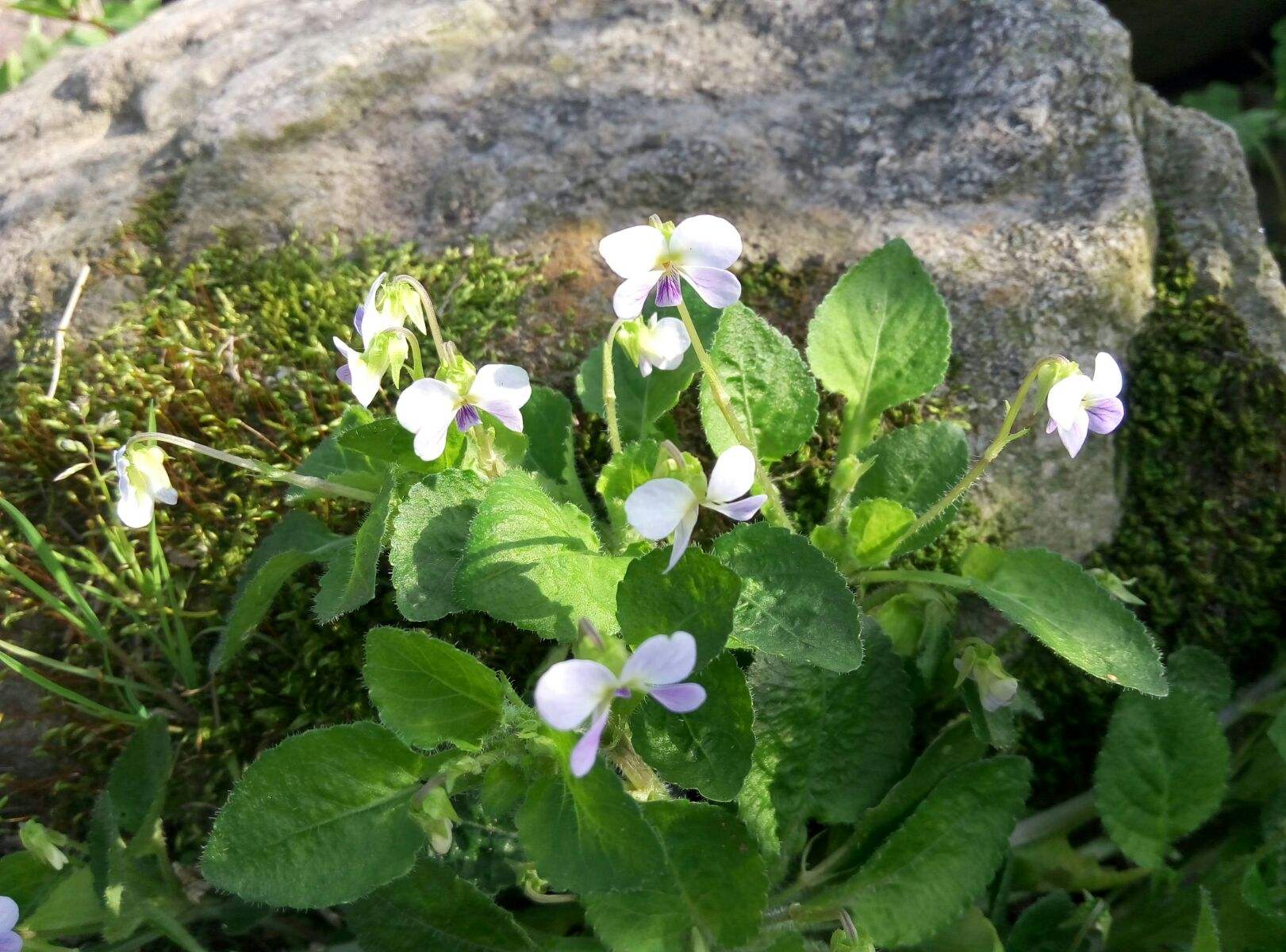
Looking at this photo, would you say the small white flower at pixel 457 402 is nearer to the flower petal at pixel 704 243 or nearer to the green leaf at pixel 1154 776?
the flower petal at pixel 704 243

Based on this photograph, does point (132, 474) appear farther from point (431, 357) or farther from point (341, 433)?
point (431, 357)

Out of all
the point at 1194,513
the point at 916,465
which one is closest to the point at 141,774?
the point at 916,465

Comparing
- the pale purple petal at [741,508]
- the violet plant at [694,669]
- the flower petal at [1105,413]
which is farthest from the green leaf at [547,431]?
the flower petal at [1105,413]

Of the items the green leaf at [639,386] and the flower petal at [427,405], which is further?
the green leaf at [639,386]

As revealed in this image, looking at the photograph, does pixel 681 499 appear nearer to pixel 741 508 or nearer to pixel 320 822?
pixel 741 508

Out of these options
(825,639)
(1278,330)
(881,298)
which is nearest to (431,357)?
(881,298)

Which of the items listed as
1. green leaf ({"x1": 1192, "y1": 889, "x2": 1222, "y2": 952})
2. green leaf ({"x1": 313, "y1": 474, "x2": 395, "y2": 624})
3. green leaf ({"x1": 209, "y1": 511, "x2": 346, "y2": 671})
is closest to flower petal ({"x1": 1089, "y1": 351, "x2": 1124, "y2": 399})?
green leaf ({"x1": 1192, "y1": 889, "x2": 1222, "y2": 952})
